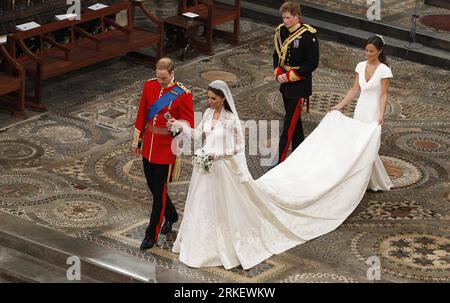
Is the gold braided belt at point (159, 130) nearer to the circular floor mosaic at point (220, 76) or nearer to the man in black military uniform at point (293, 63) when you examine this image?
the man in black military uniform at point (293, 63)

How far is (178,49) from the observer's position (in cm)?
1709

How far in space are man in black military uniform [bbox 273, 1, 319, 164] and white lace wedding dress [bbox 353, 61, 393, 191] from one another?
2.04ft

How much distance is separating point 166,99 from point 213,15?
6746 mm

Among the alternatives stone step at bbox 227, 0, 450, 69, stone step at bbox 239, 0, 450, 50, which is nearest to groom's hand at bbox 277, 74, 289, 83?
stone step at bbox 227, 0, 450, 69

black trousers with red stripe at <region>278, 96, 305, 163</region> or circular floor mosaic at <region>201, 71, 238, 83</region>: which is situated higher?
black trousers with red stripe at <region>278, 96, 305, 163</region>

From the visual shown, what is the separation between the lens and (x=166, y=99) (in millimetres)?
10703

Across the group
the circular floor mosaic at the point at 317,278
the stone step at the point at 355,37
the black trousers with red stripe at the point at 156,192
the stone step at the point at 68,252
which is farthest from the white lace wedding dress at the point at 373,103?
the stone step at the point at 355,37

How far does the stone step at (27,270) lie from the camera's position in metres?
10.6

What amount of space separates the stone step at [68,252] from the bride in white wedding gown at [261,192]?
524 mm

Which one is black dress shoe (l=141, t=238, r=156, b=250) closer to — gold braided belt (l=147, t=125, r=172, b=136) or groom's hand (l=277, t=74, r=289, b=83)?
gold braided belt (l=147, t=125, r=172, b=136)

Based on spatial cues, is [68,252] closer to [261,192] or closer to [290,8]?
[261,192]

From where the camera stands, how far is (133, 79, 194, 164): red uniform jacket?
35.0ft

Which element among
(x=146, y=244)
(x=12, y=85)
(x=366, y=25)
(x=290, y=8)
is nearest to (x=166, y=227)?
(x=146, y=244)

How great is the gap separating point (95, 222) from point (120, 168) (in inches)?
60.0
